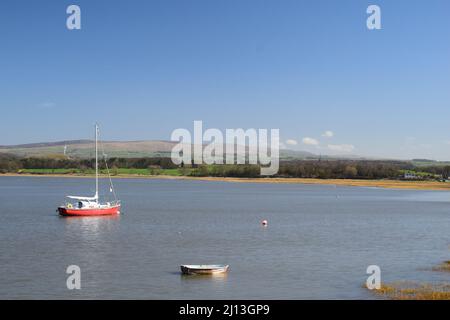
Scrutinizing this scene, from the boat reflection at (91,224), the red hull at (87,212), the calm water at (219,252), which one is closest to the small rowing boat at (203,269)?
the calm water at (219,252)

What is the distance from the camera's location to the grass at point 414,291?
32.2 metres

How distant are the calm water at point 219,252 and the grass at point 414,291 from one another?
1.19 meters

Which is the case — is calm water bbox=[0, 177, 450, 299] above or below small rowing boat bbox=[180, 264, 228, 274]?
below

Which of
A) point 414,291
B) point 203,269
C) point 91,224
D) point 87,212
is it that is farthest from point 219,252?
point 87,212

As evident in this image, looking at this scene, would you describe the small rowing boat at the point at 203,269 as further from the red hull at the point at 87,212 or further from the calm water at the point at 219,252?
the red hull at the point at 87,212

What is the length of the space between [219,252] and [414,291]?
18232 millimetres

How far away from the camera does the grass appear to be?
1266 inches

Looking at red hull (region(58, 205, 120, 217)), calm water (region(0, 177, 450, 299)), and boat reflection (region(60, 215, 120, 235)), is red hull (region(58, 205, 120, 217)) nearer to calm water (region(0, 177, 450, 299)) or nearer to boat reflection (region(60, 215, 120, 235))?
boat reflection (region(60, 215, 120, 235))

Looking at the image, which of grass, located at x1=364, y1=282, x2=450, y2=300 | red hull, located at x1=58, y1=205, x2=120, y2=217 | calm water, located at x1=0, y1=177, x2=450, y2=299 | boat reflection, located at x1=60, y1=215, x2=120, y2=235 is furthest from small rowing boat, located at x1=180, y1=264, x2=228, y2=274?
red hull, located at x1=58, y1=205, x2=120, y2=217

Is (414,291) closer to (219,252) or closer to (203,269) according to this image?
(203,269)

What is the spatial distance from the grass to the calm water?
1.19 m

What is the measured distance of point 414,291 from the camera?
110ft
